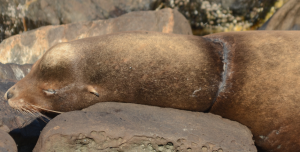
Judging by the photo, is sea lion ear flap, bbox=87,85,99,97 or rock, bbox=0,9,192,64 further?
rock, bbox=0,9,192,64

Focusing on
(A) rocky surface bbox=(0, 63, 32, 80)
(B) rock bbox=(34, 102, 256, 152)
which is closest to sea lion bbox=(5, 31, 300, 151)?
(B) rock bbox=(34, 102, 256, 152)

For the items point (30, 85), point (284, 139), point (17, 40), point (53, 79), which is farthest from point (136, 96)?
point (17, 40)

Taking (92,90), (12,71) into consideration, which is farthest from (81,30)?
(92,90)

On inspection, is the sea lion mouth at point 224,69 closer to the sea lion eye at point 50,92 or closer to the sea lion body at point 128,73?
the sea lion body at point 128,73

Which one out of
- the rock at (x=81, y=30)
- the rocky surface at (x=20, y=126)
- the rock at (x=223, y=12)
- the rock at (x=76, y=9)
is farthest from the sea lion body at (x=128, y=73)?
the rock at (x=223, y=12)

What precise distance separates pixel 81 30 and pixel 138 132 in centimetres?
331

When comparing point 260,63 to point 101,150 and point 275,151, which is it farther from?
point 101,150

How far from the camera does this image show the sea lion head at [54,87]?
2248 mm

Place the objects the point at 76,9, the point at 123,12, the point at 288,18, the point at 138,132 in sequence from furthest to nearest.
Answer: the point at 123,12, the point at 76,9, the point at 288,18, the point at 138,132

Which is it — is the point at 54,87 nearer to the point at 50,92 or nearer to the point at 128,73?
the point at 50,92

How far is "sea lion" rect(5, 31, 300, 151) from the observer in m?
2.06

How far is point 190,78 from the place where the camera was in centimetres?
212

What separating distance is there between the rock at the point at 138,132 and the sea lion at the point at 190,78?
0.44ft

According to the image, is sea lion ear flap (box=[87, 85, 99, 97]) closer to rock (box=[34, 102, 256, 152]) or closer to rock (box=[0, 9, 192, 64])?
rock (box=[34, 102, 256, 152])
